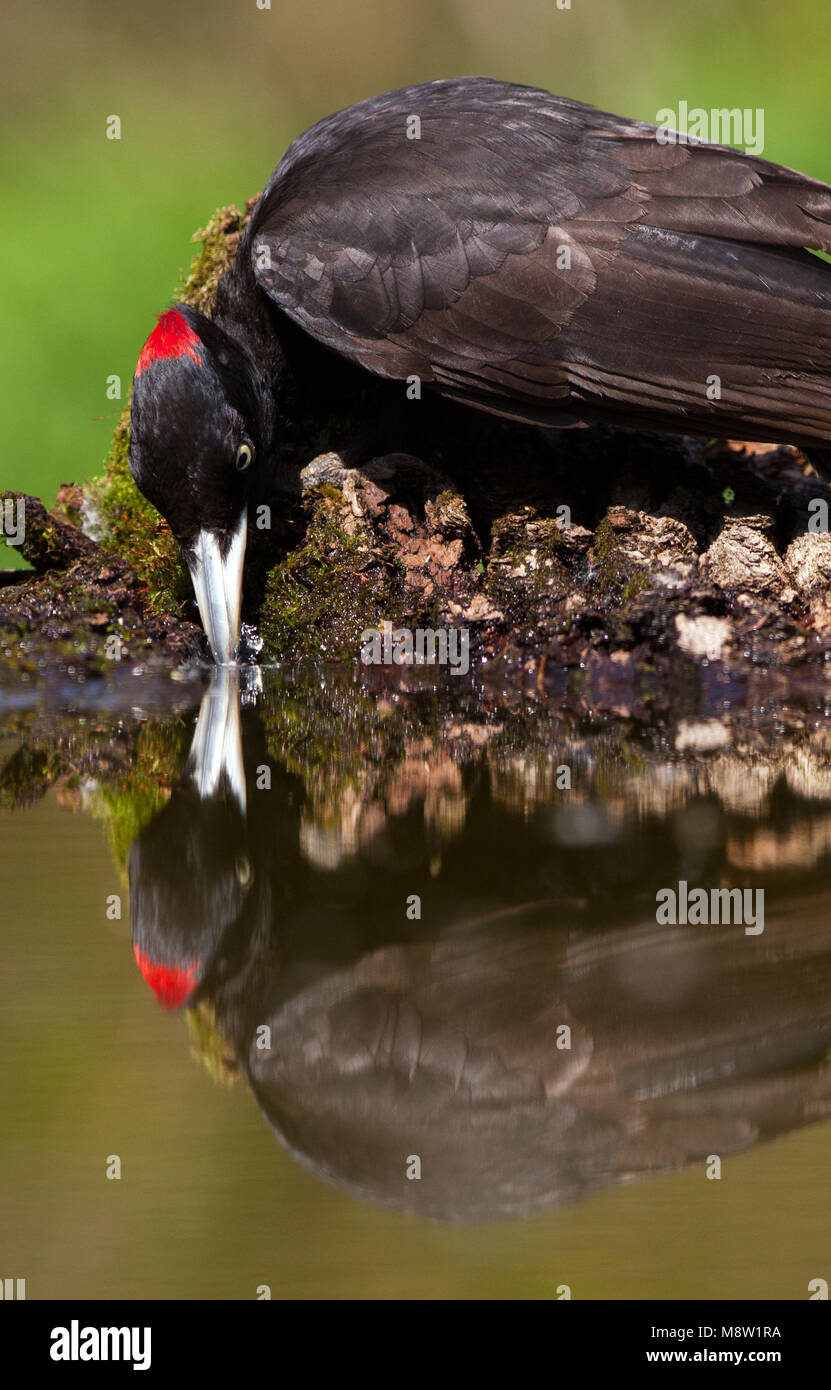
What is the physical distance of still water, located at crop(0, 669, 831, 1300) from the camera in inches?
74.4

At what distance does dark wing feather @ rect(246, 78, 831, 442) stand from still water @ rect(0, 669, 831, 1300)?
5.32 feet

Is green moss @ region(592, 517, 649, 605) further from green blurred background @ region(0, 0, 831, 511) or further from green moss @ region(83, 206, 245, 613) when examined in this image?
green blurred background @ region(0, 0, 831, 511)

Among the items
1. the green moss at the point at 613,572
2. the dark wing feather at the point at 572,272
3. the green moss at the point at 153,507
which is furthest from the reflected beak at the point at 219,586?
the green moss at the point at 613,572

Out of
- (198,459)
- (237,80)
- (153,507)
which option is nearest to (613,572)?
(198,459)

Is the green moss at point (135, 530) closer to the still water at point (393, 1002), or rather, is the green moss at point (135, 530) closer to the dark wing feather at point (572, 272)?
the dark wing feather at point (572, 272)

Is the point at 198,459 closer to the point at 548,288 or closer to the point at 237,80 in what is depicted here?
the point at 548,288

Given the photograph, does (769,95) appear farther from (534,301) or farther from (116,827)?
(116,827)

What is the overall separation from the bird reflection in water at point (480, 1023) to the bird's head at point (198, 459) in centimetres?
221

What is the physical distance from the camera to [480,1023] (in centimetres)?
225

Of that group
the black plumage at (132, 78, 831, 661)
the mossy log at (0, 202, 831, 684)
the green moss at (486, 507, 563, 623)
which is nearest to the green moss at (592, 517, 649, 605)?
the mossy log at (0, 202, 831, 684)

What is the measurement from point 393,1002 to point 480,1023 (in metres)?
0.16

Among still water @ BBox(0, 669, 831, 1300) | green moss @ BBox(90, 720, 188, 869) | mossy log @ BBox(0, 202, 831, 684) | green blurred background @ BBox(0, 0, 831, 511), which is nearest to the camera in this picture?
still water @ BBox(0, 669, 831, 1300)

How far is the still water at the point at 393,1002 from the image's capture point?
1889mm

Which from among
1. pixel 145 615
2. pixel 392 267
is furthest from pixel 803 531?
pixel 145 615
